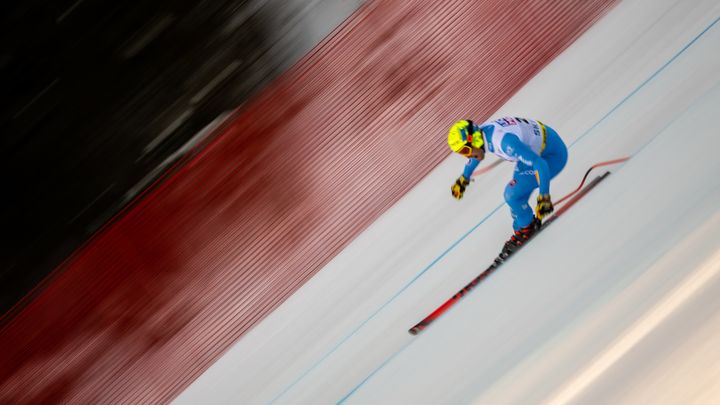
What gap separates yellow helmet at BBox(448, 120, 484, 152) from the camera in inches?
90.4

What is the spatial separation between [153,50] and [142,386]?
7.65 ft

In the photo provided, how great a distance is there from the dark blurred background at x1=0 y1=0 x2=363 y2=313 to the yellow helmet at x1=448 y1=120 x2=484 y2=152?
177 cm

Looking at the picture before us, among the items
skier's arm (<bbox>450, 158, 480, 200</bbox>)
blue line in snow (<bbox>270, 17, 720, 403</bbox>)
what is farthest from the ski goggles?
blue line in snow (<bbox>270, 17, 720, 403</bbox>)

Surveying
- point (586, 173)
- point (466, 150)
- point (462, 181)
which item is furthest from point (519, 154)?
point (586, 173)

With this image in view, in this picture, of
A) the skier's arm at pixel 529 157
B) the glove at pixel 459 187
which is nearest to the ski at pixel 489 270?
the skier's arm at pixel 529 157

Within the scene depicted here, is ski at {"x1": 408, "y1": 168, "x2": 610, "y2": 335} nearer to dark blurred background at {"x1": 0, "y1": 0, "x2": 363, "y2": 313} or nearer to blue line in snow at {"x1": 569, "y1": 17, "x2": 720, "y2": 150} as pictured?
blue line in snow at {"x1": 569, "y1": 17, "x2": 720, "y2": 150}

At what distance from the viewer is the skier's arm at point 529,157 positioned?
7.06 ft

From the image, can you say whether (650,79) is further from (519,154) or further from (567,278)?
(567,278)

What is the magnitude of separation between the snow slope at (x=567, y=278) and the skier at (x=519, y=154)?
19cm

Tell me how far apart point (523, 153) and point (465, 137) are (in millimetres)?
263

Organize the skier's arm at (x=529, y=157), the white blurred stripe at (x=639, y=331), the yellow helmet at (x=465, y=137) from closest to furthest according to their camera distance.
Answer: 1. the white blurred stripe at (x=639, y=331)
2. the skier's arm at (x=529, y=157)
3. the yellow helmet at (x=465, y=137)

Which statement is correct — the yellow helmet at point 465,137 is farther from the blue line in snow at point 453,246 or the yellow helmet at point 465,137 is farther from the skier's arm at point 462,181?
the blue line in snow at point 453,246

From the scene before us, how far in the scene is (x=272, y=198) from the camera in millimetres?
3570

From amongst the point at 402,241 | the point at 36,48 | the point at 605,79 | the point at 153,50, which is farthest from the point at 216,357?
the point at 605,79
